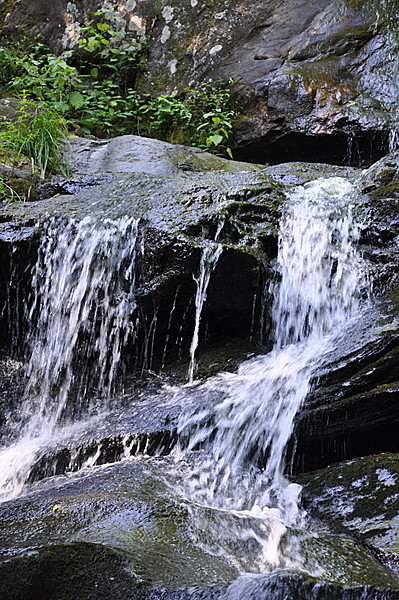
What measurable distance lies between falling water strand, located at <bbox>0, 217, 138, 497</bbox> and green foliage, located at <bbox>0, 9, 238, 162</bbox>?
287cm

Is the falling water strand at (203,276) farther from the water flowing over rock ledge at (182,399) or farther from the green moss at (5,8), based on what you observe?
the green moss at (5,8)

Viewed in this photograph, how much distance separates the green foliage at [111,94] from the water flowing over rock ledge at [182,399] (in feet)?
5.90

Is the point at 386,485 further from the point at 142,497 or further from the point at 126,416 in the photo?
the point at 126,416

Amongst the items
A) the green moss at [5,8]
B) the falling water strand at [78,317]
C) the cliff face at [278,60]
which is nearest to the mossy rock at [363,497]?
the falling water strand at [78,317]

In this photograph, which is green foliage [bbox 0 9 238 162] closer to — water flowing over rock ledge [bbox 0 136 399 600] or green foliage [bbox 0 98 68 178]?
green foliage [bbox 0 98 68 178]

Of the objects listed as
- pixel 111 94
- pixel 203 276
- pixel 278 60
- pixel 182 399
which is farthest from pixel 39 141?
pixel 182 399

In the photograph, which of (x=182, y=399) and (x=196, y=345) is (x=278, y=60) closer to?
(x=196, y=345)

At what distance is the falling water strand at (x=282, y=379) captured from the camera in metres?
2.72

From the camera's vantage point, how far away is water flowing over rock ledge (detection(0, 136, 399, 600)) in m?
1.70

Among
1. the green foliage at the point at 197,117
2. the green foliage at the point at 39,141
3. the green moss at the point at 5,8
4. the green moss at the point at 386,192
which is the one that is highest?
the green moss at the point at 5,8

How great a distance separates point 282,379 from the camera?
3344 millimetres

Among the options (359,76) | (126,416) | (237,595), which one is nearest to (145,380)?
(126,416)

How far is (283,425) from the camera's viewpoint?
3072 millimetres

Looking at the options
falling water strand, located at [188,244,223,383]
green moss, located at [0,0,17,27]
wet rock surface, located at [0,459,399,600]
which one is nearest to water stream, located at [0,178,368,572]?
falling water strand, located at [188,244,223,383]
